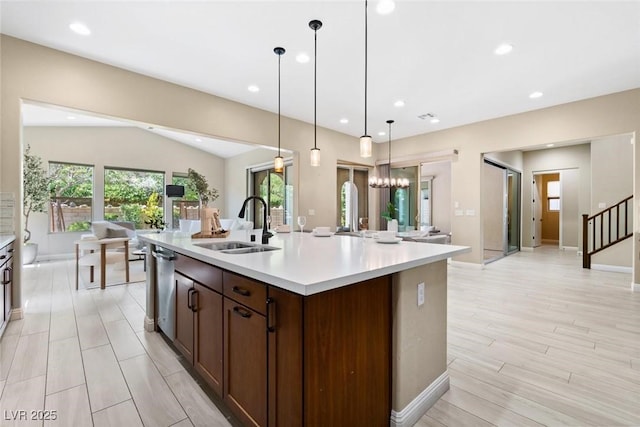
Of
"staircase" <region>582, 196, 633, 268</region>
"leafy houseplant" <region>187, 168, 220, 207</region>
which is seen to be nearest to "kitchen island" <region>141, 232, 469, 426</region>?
"leafy houseplant" <region>187, 168, 220, 207</region>

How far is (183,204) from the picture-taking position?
921 centimetres

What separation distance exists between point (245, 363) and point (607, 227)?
809 cm

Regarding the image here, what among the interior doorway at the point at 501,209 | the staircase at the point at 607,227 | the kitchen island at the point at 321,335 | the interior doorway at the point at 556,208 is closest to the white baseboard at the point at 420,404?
the kitchen island at the point at 321,335

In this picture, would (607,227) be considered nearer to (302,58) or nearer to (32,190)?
(302,58)

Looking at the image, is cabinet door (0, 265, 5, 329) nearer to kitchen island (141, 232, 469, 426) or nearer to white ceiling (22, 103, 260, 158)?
white ceiling (22, 103, 260, 158)

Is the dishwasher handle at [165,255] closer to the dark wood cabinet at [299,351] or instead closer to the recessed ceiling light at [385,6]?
the dark wood cabinet at [299,351]

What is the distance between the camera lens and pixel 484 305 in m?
3.57

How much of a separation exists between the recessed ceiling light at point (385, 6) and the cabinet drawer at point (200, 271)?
258 centimetres

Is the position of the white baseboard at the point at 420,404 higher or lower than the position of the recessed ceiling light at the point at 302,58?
lower

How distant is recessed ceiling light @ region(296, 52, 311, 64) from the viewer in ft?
11.0

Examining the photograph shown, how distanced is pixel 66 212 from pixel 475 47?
30.8ft

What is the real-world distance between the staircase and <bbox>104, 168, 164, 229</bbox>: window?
1026 cm

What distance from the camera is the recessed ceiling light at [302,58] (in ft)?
11.0

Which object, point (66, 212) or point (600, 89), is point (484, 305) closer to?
point (600, 89)
